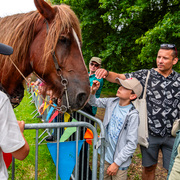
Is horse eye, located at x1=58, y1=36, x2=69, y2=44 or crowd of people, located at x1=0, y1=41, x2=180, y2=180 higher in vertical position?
horse eye, located at x1=58, y1=36, x2=69, y2=44

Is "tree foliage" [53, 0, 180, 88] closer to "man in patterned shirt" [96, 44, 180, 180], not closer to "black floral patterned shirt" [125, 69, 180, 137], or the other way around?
"man in patterned shirt" [96, 44, 180, 180]

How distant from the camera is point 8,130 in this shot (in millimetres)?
936

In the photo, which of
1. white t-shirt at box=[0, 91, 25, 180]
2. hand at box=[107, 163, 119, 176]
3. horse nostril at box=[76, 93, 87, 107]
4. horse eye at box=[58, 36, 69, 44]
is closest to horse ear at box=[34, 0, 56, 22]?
horse eye at box=[58, 36, 69, 44]

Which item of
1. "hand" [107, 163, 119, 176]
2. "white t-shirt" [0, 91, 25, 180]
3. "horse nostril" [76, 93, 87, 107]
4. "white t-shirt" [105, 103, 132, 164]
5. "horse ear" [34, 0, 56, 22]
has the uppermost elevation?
"horse ear" [34, 0, 56, 22]

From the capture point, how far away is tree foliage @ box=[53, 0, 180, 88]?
5.88 m

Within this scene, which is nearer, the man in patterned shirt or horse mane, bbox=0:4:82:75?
horse mane, bbox=0:4:82:75

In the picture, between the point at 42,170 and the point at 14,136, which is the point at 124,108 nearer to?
the point at 14,136

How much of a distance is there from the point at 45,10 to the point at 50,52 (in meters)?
0.45

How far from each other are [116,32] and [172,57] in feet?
20.2

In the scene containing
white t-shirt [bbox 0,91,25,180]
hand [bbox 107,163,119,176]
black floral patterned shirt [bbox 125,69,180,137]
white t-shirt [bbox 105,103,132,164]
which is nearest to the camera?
white t-shirt [bbox 0,91,25,180]

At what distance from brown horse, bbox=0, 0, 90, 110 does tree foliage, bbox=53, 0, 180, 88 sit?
4.32 meters

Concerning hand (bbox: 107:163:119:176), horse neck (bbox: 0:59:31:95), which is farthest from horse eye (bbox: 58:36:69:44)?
hand (bbox: 107:163:119:176)

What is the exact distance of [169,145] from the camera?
93.8 inches

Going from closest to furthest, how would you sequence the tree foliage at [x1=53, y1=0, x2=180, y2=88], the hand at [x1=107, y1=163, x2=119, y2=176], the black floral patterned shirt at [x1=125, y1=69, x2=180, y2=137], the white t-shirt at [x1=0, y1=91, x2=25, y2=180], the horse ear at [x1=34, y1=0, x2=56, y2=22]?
the white t-shirt at [x1=0, y1=91, x2=25, y2=180] → the horse ear at [x1=34, y1=0, x2=56, y2=22] → the hand at [x1=107, y1=163, x2=119, y2=176] → the black floral patterned shirt at [x1=125, y1=69, x2=180, y2=137] → the tree foliage at [x1=53, y1=0, x2=180, y2=88]
